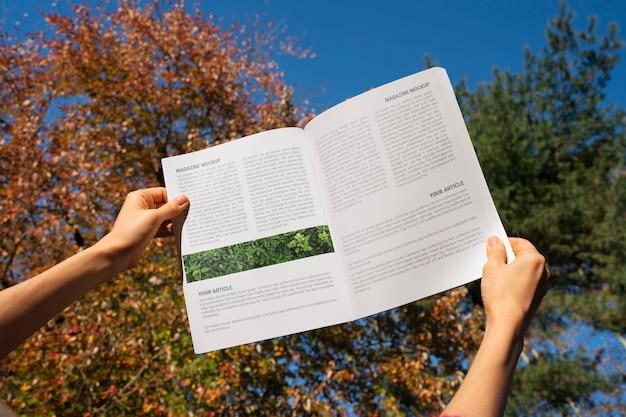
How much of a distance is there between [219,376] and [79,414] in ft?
4.27

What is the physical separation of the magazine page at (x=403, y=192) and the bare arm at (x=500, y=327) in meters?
0.15

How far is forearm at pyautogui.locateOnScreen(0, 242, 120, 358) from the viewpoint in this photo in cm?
106

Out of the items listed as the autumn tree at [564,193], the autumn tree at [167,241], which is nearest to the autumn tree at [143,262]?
the autumn tree at [167,241]

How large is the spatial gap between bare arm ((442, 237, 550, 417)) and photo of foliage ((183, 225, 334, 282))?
1.63 feet

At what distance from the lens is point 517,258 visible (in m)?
1.20

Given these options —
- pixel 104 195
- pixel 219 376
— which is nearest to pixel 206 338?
pixel 219 376

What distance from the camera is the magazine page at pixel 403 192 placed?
1442mm

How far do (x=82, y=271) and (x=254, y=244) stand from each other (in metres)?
0.50

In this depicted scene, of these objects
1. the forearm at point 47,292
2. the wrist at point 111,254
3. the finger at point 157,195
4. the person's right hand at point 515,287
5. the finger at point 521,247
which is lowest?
the person's right hand at point 515,287

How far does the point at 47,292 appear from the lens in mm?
1149

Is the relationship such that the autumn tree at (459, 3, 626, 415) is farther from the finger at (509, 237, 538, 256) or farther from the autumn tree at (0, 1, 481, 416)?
the finger at (509, 237, 538, 256)

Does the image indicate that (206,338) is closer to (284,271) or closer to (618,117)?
(284,271)

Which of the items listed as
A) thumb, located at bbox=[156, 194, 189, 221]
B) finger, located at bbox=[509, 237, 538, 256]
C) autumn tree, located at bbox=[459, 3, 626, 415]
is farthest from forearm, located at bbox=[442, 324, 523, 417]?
autumn tree, located at bbox=[459, 3, 626, 415]

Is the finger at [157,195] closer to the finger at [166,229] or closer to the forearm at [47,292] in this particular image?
the finger at [166,229]
